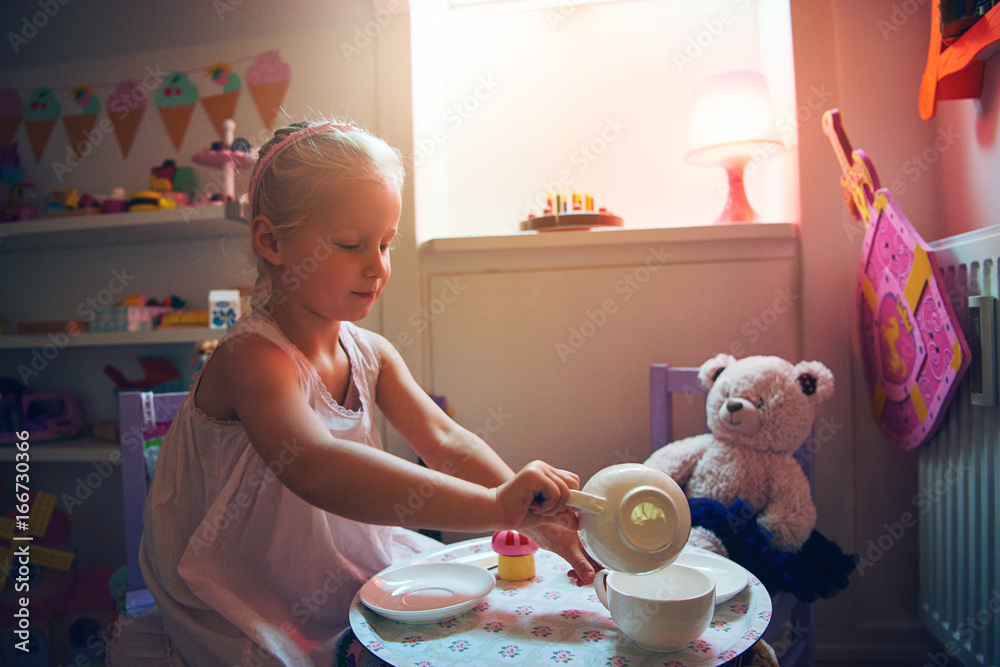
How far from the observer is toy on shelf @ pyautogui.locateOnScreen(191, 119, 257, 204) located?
4.95 feet

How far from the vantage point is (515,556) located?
76cm

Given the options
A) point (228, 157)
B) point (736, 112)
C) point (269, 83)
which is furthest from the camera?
point (269, 83)

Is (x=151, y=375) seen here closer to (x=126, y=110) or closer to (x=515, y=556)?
(x=126, y=110)

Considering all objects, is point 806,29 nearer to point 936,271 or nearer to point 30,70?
point 936,271

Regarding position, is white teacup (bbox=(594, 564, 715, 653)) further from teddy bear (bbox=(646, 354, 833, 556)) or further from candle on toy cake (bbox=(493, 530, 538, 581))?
teddy bear (bbox=(646, 354, 833, 556))

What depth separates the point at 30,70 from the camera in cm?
184

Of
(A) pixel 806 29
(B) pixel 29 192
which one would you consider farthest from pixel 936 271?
(B) pixel 29 192

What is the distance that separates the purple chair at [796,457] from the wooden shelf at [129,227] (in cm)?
106

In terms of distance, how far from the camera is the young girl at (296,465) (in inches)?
25.9

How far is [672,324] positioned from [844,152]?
0.49m

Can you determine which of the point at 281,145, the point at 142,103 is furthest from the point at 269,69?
the point at 281,145

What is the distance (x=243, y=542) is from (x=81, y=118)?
1.64 metres

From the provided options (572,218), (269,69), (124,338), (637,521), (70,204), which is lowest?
(637,521)

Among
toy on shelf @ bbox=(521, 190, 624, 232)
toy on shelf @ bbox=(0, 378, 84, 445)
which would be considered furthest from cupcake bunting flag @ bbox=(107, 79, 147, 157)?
toy on shelf @ bbox=(521, 190, 624, 232)
